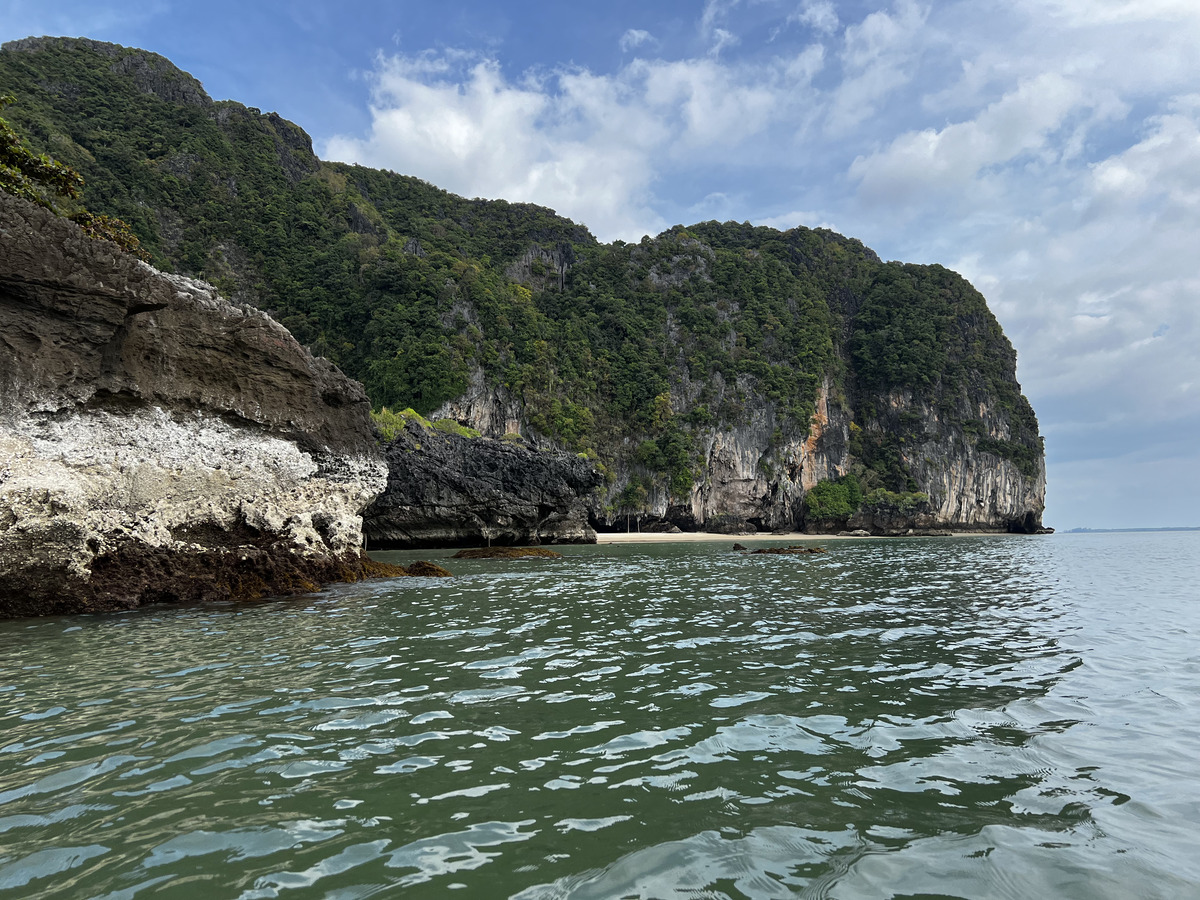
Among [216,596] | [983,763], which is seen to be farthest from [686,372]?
[983,763]

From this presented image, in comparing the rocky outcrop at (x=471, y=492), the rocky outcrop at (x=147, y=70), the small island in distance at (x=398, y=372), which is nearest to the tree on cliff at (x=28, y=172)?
the small island in distance at (x=398, y=372)

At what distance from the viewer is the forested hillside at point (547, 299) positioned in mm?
59844

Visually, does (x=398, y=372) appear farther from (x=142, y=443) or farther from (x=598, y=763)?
(x=598, y=763)

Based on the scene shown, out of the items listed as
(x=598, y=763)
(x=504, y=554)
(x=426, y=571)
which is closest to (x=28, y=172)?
(x=426, y=571)

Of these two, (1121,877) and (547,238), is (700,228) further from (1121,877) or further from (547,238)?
(1121,877)

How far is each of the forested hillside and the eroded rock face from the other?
40.4 meters

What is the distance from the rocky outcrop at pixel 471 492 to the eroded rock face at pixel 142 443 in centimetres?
1638

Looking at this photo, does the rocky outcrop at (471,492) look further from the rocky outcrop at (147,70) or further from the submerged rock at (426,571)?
the rocky outcrop at (147,70)

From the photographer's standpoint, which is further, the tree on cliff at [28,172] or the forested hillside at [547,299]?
the forested hillside at [547,299]

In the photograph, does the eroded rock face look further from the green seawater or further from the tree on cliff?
the green seawater

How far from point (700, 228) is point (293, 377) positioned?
93386 millimetres

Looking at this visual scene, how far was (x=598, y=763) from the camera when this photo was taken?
4.22 metres

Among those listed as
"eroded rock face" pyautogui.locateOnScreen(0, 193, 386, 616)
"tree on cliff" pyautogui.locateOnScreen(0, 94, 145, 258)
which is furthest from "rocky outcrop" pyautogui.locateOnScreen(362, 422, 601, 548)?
"tree on cliff" pyautogui.locateOnScreen(0, 94, 145, 258)

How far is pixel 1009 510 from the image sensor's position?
8056 centimetres
